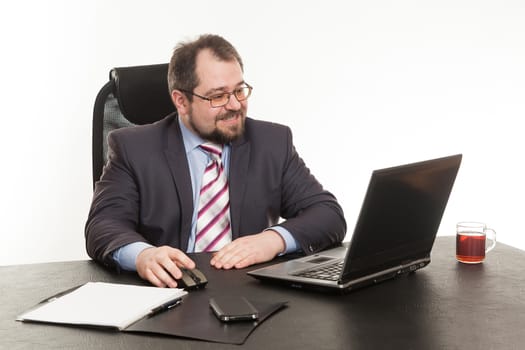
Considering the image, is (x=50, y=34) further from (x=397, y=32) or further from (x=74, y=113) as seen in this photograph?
(x=397, y=32)

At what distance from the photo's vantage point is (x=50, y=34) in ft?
12.9

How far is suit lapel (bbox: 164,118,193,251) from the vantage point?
7.63ft

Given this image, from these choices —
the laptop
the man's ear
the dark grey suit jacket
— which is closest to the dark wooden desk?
the laptop

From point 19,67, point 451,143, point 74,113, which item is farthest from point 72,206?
point 451,143

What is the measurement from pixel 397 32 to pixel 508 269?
102 inches

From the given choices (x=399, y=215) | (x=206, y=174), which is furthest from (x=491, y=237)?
(x=206, y=174)

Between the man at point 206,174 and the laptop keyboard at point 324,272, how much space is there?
39cm

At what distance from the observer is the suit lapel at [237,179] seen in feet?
7.80

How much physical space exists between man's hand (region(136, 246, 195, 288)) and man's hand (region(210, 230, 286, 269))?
156 millimetres

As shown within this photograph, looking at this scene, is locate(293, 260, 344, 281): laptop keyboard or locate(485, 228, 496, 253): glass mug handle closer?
locate(293, 260, 344, 281): laptop keyboard

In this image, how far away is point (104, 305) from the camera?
1.51 metres

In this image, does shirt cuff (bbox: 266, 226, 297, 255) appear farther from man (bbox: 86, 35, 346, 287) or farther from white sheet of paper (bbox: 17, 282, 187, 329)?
white sheet of paper (bbox: 17, 282, 187, 329)

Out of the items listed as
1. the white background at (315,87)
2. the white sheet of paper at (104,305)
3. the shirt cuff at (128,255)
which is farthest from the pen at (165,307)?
the white background at (315,87)

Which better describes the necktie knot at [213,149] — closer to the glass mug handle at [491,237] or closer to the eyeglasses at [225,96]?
the eyeglasses at [225,96]
